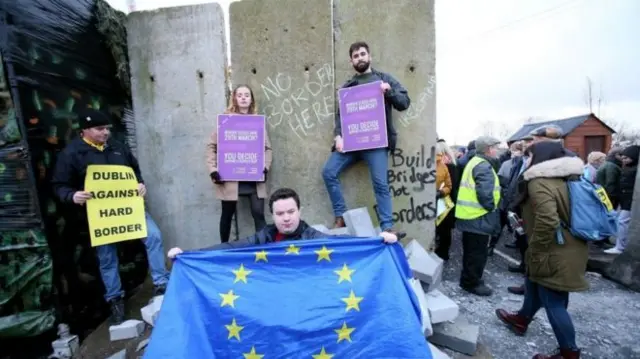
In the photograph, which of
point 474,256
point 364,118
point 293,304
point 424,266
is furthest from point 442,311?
point 364,118

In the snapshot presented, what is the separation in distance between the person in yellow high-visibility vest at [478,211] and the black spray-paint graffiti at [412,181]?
1.29 ft

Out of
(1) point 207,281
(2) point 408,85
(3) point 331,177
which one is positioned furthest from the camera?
(2) point 408,85

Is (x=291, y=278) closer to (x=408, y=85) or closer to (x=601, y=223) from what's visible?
(x=601, y=223)

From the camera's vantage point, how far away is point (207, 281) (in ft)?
7.32

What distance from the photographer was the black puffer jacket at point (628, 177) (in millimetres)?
5293

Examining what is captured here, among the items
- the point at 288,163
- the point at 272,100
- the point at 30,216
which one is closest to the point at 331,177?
the point at 288,163

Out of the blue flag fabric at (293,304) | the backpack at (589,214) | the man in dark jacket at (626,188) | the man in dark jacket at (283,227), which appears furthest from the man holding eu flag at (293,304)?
the man in dark jacket at (626,188)

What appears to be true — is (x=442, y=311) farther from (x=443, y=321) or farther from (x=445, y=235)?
(x=445, y=235)

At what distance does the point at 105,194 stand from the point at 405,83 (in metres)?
3.57

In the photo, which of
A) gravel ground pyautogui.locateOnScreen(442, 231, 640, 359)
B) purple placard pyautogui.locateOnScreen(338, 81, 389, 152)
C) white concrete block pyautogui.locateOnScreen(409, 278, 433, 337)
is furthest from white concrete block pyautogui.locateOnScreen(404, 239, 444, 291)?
purple placard pyautogui.locateOnScreen(338, 81, 389, 152)

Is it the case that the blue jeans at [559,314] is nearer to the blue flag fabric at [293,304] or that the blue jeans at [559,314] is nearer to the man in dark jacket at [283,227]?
the blue flag fabric at [293,304]

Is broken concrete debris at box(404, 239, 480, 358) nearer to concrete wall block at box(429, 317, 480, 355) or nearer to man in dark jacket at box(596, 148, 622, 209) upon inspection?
concrete wall block at box(429, 317, 480, 355)

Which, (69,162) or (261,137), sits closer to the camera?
(69,162)

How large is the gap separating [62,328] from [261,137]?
2732mm
